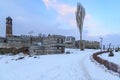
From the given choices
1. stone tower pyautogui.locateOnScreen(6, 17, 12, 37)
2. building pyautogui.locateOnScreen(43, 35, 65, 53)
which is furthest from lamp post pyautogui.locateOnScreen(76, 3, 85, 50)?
stone tower pyautogui.locateOnScreen(6, 17, 12, 37)

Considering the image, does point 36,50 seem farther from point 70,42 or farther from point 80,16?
point 70,42

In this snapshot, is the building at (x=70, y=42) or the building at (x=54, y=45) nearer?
the building at (x=54, y=45)

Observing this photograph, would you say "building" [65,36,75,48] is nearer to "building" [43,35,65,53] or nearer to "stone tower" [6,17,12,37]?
"stone tower" [6,17,12,37]

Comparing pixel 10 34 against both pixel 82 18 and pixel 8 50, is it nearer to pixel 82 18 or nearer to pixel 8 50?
pixel 8 50

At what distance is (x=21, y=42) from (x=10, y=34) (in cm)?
603

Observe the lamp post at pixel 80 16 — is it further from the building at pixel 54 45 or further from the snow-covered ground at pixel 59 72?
the snow-covered ground at pixel 59 72

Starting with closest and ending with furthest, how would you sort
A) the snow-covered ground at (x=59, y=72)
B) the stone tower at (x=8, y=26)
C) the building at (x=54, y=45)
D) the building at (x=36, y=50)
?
1. the snow-covered ground at (x=59, y=72)
2. the building at (x=36, y=50)
3. the building at (x=54, y=45)
4. the stone tower at (x=8, y=26)

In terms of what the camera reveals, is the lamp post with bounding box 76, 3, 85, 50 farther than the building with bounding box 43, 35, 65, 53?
Yes

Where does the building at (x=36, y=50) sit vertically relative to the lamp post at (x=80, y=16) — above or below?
below

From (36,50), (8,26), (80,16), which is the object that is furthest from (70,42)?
(36,50)

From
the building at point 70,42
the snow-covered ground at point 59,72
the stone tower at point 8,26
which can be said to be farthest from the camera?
the building at point 70,42

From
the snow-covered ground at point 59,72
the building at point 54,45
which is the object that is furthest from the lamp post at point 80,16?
the snow-covered ground at point 59,72

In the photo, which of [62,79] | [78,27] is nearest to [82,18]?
[78,27]

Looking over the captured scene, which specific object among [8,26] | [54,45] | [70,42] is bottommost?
[54,45]
